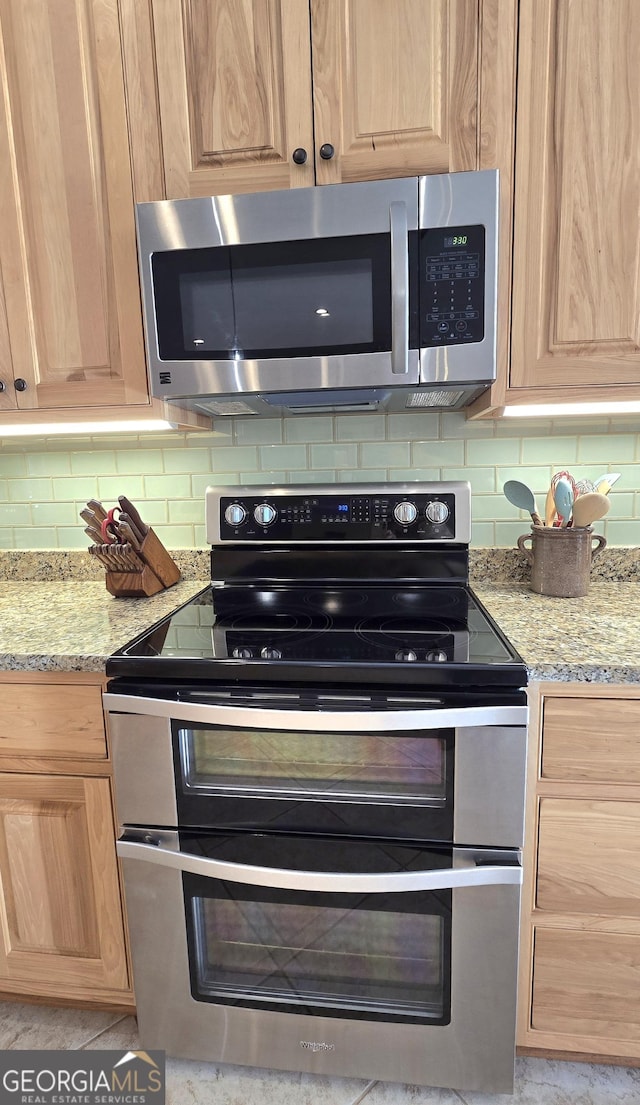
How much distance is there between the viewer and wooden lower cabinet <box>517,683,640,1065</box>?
105 cm

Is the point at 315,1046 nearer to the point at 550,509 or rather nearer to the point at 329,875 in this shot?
the point at 329,875

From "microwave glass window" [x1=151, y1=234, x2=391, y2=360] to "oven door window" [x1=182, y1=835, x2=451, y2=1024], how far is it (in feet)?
3.39

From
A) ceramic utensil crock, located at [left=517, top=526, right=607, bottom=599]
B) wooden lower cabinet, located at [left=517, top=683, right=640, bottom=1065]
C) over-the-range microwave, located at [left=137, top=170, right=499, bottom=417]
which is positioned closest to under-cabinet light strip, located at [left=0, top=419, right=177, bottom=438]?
over-the-range microwave, located at [left=137, top=170, right=499, bottom=417]

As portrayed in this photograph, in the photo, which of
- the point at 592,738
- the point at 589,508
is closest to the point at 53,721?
the point at 592,738

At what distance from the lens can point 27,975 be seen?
4.40 ft

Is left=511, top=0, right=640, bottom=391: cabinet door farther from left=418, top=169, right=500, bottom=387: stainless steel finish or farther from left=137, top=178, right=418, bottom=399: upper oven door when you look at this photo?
left=137, top=178, right=418, bottom=399: upper oven door

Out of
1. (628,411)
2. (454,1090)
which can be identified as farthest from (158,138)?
(454,1090)

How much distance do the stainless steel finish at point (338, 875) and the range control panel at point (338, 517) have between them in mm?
770

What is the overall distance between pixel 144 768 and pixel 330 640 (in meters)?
0.45

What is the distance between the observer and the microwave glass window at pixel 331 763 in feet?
3.48

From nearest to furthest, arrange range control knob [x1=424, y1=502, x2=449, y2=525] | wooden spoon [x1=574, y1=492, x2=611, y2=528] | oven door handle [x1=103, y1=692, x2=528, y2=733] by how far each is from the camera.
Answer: oven door handle [x1=103, y1=692, x2=528, y2=733] → wooden spoon [x1=574, y1=492, x2=611, y2=528] → range control knob [x1=424, y1=502, x2=449, y2=525]

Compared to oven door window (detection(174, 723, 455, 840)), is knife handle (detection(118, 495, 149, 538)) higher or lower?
higher

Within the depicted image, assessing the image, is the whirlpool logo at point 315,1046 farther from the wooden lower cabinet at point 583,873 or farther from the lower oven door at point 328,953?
the wooden lower cabinet at point 583,873

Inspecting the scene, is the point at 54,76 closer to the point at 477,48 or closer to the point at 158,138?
the point at 158,138
